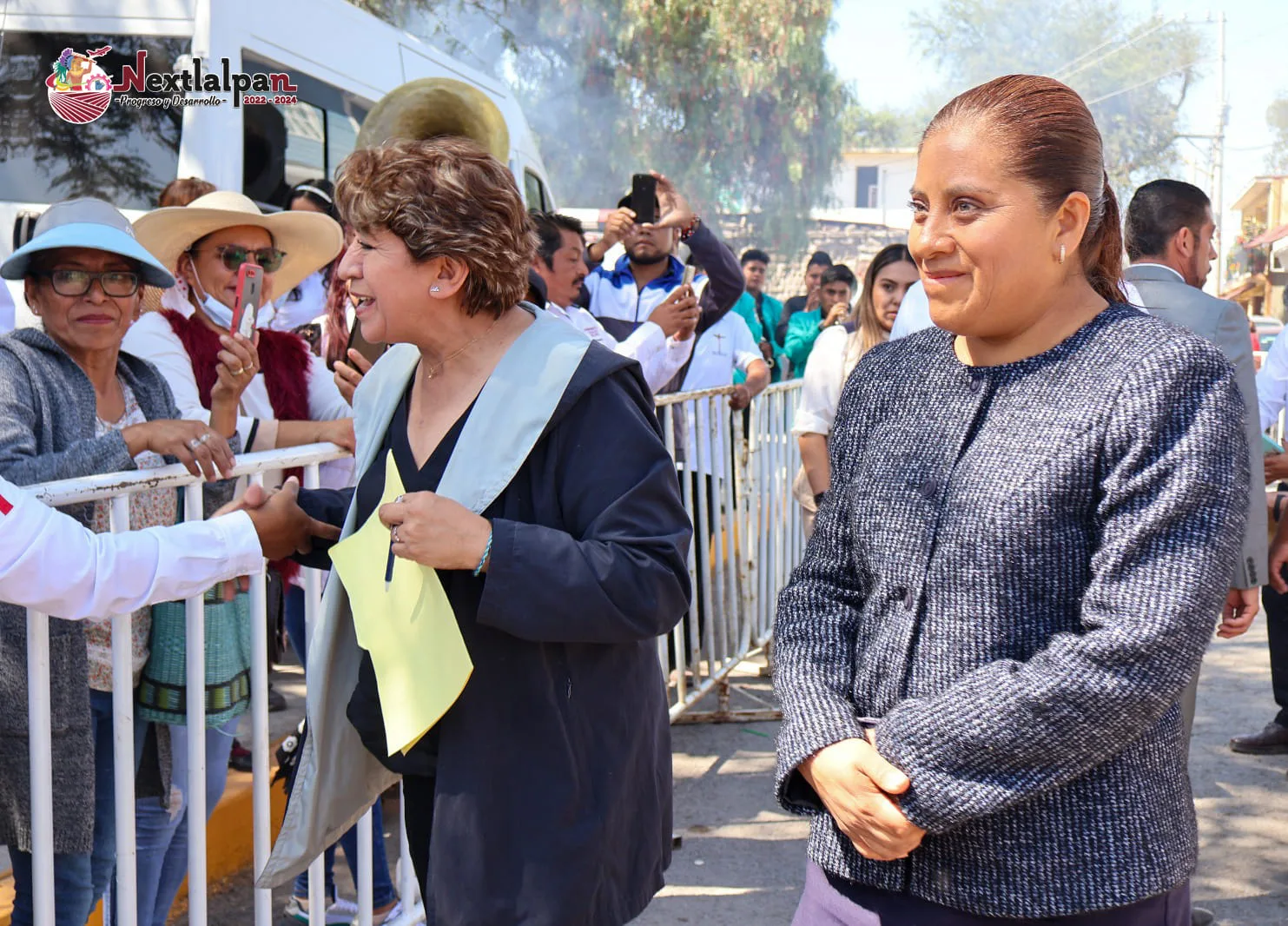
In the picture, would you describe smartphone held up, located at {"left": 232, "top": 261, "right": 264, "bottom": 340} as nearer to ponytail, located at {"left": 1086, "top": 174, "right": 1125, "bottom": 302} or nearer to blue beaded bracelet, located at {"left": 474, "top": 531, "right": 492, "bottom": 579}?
blue beaded bracelet, located at {"left": 474, "top": 531, "right": 492, "bottom": 579}

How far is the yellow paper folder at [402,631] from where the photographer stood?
2080mm

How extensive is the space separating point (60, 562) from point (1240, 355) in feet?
10.9

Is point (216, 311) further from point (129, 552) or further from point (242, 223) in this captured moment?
point (129, 552)

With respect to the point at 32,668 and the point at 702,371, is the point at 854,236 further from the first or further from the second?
the point at 32,668

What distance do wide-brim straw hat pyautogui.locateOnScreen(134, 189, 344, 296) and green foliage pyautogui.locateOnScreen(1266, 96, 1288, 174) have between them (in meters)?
77.7

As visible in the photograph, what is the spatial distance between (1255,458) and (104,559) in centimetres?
302

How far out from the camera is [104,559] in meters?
2.24

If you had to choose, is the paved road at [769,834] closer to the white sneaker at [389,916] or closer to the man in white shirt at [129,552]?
the white sneaker at [389,916]

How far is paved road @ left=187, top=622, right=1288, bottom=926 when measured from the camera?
13.9 feet

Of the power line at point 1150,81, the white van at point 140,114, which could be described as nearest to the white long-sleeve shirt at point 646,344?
the white van at point 140,114

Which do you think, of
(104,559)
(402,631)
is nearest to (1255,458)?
(402,631)

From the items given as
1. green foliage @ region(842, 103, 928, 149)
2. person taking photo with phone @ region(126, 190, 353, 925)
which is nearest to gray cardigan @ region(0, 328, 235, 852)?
person taking photo with phone @ region(126, 190, 353, 925)

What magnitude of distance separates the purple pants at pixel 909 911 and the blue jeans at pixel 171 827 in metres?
1.66

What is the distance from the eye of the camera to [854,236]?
40.4m
